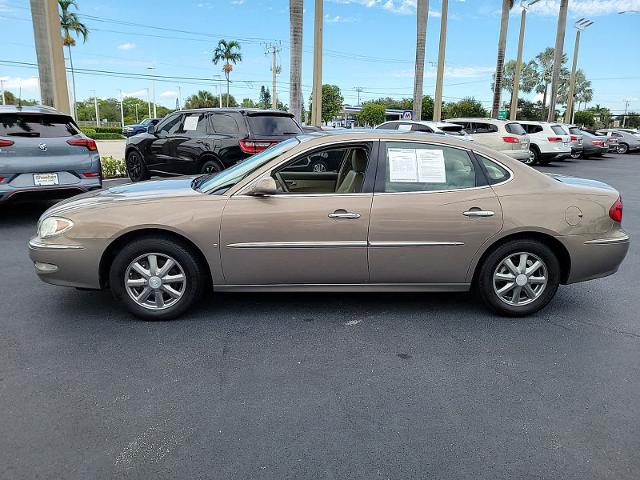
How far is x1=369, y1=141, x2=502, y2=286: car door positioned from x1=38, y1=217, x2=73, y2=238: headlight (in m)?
2.34

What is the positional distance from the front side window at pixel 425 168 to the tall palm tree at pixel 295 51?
12434 mm

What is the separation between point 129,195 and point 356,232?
186cm

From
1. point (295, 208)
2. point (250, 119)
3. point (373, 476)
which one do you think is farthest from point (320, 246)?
point (250, 119)

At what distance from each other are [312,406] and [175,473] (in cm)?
85

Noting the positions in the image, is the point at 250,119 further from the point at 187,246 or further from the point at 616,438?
the point at 616,438

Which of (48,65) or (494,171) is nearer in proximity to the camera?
(494,171)

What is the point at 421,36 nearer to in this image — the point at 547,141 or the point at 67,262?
the point at 547,141

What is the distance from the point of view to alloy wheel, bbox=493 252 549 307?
417 centimetres

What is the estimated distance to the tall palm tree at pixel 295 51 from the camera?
1638 centimetres

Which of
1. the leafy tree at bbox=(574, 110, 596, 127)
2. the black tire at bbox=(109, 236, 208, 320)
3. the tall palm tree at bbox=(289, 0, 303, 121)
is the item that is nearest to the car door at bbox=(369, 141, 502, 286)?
the black tire at bbox=(109, 236, 208, 320)

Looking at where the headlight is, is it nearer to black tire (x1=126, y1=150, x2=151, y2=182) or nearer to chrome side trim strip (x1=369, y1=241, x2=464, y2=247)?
chrome side trim strip (x1=369, y1=241, x2=464, y2=247)

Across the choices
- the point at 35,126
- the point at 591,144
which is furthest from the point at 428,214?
the point at 591,144

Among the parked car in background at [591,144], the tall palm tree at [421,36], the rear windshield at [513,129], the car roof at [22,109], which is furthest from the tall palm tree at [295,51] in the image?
the parked car in background at [591,144]

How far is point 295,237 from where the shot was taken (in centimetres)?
394
